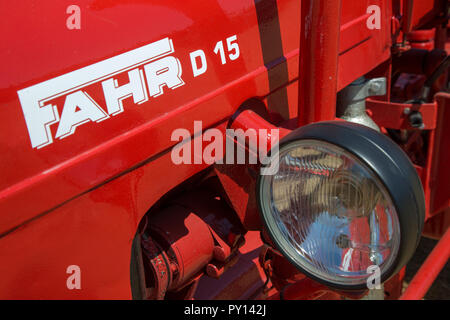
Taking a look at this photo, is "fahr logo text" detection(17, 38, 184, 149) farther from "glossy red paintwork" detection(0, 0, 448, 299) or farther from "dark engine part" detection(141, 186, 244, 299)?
"dark engine part" detection(141, 186, 244, 299)

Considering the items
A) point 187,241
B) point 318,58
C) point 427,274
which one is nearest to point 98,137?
point 187,241

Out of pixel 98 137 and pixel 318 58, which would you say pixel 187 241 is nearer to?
pixel 98 137

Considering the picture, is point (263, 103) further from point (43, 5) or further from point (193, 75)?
point (43, 5)

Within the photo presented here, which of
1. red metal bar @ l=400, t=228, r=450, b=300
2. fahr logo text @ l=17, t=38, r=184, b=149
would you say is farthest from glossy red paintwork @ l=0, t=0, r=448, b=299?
red metal bar @ l=400, t=228, r=450, b=300

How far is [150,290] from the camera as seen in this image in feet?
3.62

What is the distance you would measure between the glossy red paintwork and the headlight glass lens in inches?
8.9

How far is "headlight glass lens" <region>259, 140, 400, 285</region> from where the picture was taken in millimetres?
817

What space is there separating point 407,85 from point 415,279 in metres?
1.15

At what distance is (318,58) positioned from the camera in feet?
3.26

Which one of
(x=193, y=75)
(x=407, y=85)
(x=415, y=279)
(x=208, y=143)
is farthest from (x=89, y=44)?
(x=407, y=85)

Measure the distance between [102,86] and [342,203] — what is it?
480 millimetres

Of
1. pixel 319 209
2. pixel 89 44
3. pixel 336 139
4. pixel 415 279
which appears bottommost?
pixel 415 279

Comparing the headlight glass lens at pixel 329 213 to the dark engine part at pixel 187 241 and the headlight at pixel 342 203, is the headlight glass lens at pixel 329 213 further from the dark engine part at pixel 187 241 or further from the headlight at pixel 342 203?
the dark engine part at pixel 187 241

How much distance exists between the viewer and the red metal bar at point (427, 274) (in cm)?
141
